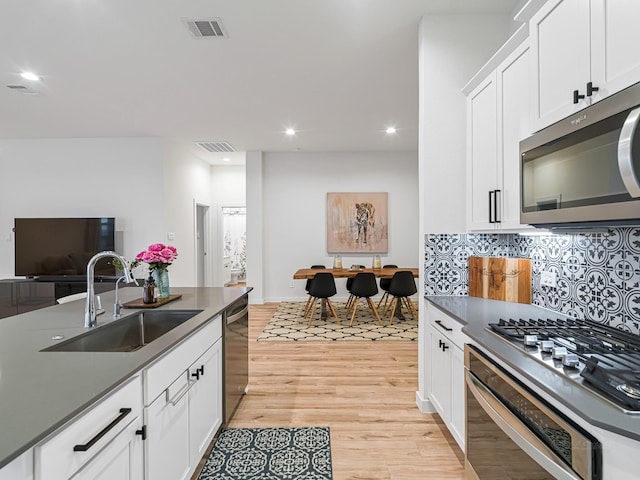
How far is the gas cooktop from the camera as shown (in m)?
0.99

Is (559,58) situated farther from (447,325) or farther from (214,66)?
(214,66)

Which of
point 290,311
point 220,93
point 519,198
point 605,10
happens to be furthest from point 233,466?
point 290,311

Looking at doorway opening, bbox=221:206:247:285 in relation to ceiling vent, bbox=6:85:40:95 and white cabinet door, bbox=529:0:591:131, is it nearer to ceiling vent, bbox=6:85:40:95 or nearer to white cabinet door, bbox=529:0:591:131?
ceiling vent, bbox=6:85:40:95

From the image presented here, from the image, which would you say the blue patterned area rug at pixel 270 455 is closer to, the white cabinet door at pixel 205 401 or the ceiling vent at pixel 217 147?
the white cabinet door at pixel 205 401

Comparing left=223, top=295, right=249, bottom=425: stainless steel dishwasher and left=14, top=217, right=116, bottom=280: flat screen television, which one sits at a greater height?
left=14, top=217, right=116, bottom=280: flat screen television

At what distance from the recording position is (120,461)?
118 centimetres

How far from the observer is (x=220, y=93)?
13.5ft

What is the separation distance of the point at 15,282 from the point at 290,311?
4.14 m

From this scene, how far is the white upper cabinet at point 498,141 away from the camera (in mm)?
1895

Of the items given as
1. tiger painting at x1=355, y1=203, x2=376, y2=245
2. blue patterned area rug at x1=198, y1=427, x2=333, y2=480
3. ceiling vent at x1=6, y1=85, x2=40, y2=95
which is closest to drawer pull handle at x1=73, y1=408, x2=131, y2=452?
blue patterned area rug at x1=198, y1=427, x2=333, y2=480

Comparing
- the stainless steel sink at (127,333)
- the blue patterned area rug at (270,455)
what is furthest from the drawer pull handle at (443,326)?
the stainless steel sink at (127,333)

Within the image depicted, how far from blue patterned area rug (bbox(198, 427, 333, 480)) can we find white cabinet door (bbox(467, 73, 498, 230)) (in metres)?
1.72

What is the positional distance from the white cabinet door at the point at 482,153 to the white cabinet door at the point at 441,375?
79 centimetres

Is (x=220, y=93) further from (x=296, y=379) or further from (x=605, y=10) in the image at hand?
(x=605, y=10)
